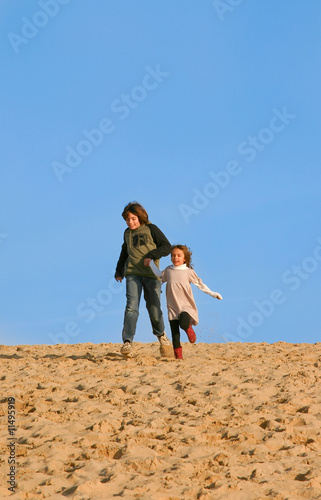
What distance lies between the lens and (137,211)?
31.1 feet

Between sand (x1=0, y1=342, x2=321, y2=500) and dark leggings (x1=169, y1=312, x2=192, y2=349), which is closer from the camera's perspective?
A: sand (x1=0, y1=342, x2=321, y2=500)

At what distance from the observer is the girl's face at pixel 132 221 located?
31.0 ft

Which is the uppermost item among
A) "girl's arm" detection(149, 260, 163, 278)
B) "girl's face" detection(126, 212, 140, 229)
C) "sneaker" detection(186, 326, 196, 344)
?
"girl's face" detection(126, 212, 140, 229)

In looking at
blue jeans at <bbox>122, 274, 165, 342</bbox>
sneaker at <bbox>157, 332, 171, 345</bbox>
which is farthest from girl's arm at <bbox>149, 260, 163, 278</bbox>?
sneaker at <bbox>157, 332, 171, 345</bbox>

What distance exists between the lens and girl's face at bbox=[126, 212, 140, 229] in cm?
945

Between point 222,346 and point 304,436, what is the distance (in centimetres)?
648

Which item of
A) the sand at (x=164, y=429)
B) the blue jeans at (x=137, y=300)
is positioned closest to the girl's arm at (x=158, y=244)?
the blue jeans at (x=137, y=300)

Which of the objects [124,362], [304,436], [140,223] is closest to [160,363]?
[124,362]

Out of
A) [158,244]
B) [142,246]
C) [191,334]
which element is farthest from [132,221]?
[191,334]

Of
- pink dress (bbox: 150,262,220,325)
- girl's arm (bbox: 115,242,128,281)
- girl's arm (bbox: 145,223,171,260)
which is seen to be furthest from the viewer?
girl's arm (bbox: 115,242,128,281)

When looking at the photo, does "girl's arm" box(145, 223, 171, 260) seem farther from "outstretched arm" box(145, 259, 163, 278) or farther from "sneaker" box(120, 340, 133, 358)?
"sneaker" box(120, 340, 133, 358)

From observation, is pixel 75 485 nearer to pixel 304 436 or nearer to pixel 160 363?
pixel 304 436

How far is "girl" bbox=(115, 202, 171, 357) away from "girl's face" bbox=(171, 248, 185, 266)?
0.21 meters

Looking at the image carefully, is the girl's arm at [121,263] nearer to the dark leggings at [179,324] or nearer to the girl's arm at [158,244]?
the girl's arm at [158,244]
